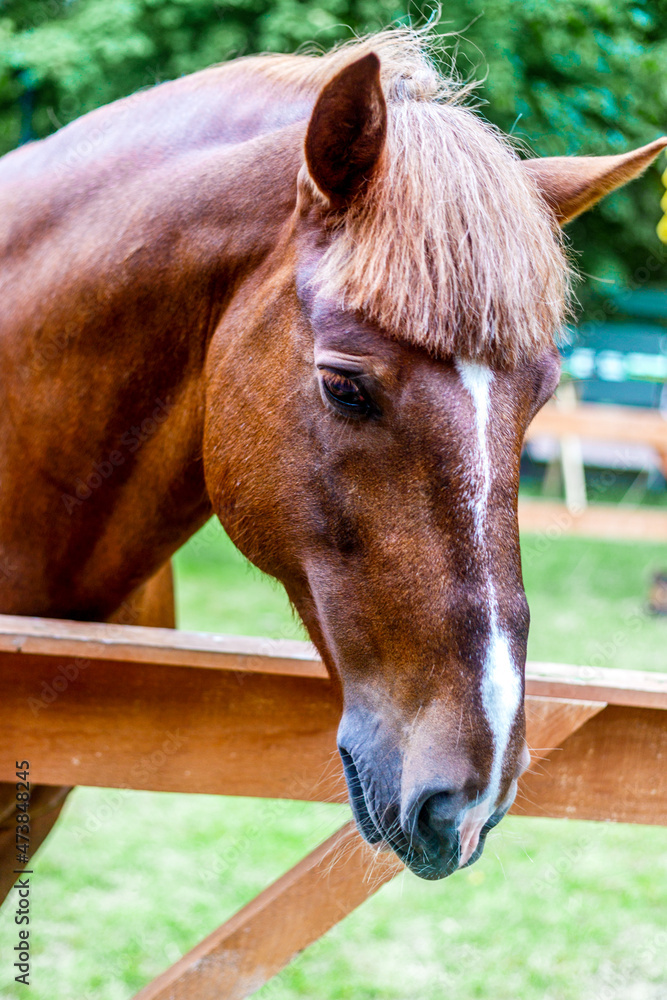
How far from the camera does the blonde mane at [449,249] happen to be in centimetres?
134

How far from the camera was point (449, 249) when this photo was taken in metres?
1.38

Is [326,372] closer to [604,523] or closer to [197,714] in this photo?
[197,714]

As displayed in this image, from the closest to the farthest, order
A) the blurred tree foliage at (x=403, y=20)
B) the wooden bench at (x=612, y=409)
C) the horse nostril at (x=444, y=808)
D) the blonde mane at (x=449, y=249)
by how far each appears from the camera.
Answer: the horse nostril at (x=444, y=808) < the blonde mane at (x=449, y=249) < the blurred tree foliage at (x=403, y=20) < the wooden bench at (x=612, y=409)

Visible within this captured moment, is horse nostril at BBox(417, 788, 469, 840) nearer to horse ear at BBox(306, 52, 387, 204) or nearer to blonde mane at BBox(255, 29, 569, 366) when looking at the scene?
blonde mane at BBox(255, 29, 569, 366)

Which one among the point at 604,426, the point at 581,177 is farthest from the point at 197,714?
the point at 604,426

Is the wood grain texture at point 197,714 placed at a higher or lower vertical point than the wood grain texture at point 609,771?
higher

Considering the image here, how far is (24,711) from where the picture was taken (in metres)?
1.64

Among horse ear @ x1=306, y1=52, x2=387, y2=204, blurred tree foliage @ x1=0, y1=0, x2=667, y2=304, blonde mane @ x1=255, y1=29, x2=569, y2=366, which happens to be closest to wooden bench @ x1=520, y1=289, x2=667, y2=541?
blurred tree foliage @ x1=0, y1=0, x2=667, y2=304

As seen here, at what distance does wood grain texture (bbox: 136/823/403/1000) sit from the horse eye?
854mm

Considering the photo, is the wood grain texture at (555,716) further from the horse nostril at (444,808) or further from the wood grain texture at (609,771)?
the horse nostril at (444,808)

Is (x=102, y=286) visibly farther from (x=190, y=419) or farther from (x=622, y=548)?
(x=622, y=548)

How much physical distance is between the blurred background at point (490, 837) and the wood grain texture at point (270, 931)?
12 cm
